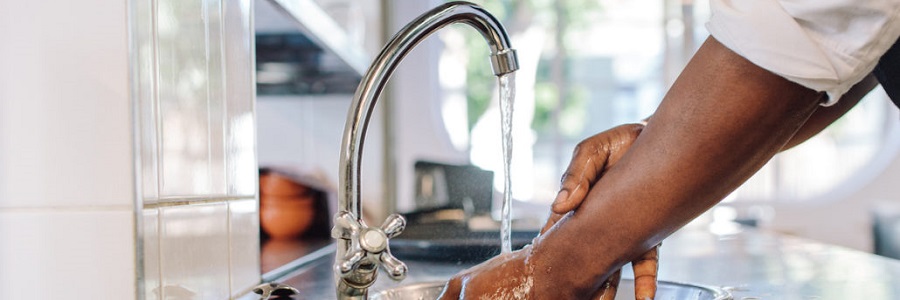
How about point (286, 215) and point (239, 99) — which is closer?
point (239, 99)

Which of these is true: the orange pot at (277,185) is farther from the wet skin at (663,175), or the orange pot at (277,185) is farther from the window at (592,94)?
the window at (592,94)

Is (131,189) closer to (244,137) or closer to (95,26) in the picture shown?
(95,26)

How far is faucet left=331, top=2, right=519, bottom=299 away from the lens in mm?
594

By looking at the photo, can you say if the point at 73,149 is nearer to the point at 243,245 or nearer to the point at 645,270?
the point at 243,245

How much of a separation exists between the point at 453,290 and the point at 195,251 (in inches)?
10.0

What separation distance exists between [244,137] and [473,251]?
596mm

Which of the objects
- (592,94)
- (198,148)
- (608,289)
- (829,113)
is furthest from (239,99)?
(592,94)

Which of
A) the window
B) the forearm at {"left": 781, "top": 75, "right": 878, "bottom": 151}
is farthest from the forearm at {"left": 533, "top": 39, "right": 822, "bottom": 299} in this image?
the window

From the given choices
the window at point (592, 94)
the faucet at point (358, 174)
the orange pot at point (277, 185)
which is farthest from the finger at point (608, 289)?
the window at point (592, 94)

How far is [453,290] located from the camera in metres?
0.80

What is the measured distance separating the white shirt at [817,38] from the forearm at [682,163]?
21 millimetres

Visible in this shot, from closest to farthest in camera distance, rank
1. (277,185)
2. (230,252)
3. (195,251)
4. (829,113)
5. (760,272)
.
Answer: (195,251)
(230,252)
(829,113)
(760,272)
(277,185)

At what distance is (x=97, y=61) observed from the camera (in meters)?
0.54

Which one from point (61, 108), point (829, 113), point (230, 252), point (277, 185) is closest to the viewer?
point (61, 108)
